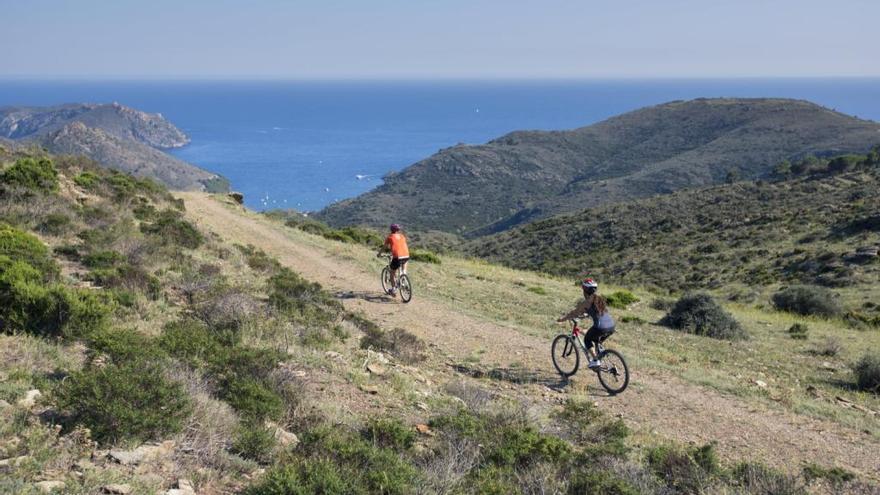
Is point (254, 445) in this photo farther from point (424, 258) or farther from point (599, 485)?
point (424, 258)

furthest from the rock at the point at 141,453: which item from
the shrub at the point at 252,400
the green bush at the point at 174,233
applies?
the green bush at the point at 174,233

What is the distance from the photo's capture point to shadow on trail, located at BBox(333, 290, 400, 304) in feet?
50.1

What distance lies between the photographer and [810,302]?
1961 cm

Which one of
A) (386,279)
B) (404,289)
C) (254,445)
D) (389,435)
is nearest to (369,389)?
(389,435)

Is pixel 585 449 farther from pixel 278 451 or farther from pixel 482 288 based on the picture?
pixel 482 288

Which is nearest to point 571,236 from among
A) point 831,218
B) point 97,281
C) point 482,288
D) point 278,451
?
point 831,218

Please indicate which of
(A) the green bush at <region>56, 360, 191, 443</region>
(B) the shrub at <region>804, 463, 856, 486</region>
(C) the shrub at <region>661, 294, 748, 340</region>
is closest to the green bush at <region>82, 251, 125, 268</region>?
(A) the green bush at <region>56, 360, 191, 443</region>

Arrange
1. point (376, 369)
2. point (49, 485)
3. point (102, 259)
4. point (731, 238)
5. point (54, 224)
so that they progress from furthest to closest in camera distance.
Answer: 1. point (731, 238)
2. point (54, 224)
3. point (102, 259)
4. point (376, 369)
5. point (49, 485)

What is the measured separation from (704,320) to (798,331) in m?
2.77

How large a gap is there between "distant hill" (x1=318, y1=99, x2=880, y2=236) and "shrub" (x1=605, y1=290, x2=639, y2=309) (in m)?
59.9

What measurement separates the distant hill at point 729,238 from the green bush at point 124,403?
25.3 m

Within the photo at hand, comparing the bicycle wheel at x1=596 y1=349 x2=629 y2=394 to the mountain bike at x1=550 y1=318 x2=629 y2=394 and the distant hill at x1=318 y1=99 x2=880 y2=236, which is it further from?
the distant hill at x1=318 y1=99 x2=880 y2=236

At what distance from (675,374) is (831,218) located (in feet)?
96.4

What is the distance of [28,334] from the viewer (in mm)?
7594
